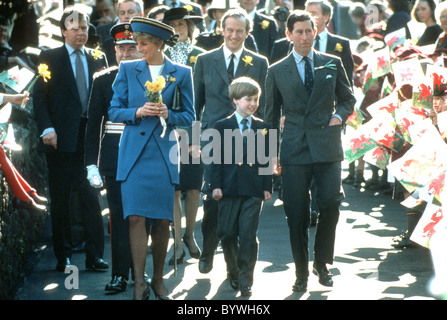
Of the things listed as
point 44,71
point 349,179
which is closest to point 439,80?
point 44,71

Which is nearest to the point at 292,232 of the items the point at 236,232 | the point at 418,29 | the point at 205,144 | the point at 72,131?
the point at 236,232

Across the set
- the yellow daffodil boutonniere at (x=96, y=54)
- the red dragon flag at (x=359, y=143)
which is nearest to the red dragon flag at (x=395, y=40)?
the red dragon flag at (x=359, y=143)

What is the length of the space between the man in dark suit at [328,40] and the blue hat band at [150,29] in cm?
323

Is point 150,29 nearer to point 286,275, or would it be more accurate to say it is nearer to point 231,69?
point 231,69

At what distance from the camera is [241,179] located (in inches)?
322

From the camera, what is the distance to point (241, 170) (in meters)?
8.18

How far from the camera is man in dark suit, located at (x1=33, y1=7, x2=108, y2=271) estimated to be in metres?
9.16

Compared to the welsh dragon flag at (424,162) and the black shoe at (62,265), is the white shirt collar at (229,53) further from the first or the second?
the black shoe at (62,265)

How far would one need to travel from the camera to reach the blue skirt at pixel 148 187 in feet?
24.8

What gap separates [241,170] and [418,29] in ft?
17.4

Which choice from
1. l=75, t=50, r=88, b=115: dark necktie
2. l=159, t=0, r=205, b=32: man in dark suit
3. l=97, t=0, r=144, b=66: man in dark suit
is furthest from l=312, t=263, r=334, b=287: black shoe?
l=159, t=0, r=205, b=32: man in dark suit

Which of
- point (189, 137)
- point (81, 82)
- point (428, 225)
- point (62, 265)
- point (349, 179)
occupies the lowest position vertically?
point (349, 179)

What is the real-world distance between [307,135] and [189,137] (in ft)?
4.71

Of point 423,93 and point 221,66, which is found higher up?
point 221,66
